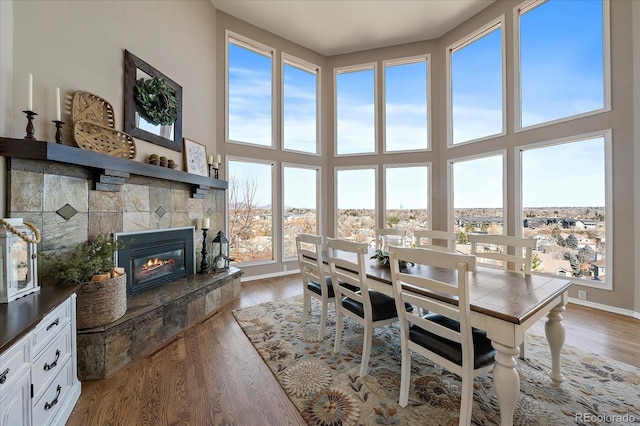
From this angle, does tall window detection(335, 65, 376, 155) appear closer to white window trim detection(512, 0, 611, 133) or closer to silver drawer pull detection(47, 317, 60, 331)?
white window trim detection(512, 0, 611, 133)

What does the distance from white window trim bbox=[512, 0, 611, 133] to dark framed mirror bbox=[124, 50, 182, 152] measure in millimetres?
5065

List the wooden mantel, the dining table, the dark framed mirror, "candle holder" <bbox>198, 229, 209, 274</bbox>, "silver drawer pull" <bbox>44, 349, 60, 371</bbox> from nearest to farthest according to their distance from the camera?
the dining table, "silver drawer pull" <bbox>44, 349, 60, 371</bbox>, the wooden mantel, the dark framed mirror, "candle holder" <bbox>198, 229, 209, 274</bbox>

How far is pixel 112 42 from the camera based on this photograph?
8.61 feet

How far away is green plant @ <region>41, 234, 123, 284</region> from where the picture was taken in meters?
1.85

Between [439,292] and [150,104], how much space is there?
3575 mm

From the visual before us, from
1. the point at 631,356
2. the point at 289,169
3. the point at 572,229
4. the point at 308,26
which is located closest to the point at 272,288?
the point at 289,169

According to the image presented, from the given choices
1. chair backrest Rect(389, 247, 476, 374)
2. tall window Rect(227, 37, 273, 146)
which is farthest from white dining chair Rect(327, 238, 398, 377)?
tall window Rect(227, 37, 273, 146)

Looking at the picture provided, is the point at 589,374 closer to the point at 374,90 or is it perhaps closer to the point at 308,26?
the point at 374,90

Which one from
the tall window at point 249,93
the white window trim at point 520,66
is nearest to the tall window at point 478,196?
the white window trim at point 520,66

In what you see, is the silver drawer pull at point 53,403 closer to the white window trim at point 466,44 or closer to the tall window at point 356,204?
the tall window at point 356,204

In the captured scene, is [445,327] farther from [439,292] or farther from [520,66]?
[520,66]

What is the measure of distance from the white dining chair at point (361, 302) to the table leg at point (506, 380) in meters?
0.80

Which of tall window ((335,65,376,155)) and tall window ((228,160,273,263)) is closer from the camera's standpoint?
tall window ((228,160,273,263))

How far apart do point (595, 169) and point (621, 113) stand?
68 centimetres
